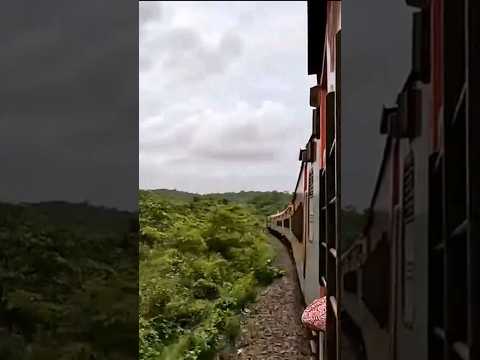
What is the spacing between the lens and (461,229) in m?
1.19

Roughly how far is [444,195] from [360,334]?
2.91 feet

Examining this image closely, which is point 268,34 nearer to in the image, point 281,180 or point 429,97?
point 281,180

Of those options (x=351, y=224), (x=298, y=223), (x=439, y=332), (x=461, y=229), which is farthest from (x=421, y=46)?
(x=298, y=223)

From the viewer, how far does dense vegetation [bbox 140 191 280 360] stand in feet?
8.65

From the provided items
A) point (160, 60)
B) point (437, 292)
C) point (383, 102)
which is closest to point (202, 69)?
point (160, 60)

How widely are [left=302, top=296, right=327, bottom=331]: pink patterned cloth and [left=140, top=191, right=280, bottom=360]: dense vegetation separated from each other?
25cm

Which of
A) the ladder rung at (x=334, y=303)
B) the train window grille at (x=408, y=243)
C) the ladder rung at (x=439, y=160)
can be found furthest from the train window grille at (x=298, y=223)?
the ladder rung at (x=439, y=160)

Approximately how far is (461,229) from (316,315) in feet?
4.66

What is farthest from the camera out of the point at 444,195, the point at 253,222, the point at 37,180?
the point at 253,222

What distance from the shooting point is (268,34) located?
8.32 ft

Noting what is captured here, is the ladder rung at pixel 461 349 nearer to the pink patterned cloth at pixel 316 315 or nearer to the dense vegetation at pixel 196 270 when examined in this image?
the pink patterned cloth at pixel 316 315

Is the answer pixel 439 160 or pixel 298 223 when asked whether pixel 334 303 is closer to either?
pixel 298 223

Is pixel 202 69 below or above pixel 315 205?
above

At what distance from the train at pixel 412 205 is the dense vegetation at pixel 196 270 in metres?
0.30
